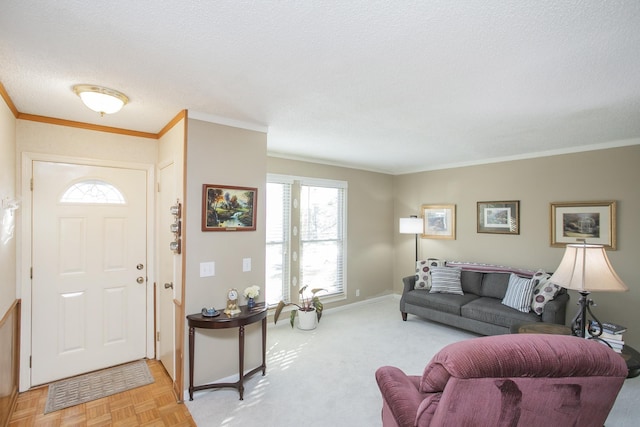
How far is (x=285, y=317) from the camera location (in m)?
4.55

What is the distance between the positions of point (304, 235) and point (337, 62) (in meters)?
3.28

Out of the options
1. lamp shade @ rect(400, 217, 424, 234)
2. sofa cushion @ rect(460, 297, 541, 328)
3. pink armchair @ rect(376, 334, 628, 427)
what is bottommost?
sofa cushion @ rect(460, 297, 541, 328)

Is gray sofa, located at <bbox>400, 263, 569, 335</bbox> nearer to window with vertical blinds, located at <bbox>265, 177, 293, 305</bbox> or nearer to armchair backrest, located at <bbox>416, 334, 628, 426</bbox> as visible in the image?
window with vertical blinds, located at <bbox>265, 177, 293, 305</bbox>

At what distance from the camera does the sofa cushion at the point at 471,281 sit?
453 cm

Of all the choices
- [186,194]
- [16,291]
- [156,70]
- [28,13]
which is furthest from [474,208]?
[16,291]

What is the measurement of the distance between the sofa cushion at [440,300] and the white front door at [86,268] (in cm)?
347

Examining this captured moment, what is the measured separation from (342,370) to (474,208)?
3.27 metres

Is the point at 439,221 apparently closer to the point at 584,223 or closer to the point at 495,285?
the point at 495,285

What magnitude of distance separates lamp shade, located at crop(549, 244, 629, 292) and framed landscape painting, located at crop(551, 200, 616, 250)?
195 cm

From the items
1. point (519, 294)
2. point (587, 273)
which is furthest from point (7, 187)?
point (519, 294)

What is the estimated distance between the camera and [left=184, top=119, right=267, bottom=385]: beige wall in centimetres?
271

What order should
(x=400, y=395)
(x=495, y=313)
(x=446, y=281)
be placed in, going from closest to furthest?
(x=400, y=395) < (x=495, y=313) < (x=446, y=281)

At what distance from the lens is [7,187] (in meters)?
2.39

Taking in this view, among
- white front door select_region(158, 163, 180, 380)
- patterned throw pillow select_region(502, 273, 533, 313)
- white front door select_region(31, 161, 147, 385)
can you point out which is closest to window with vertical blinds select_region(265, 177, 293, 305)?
white front door select_region(158, 163, 180, 380)
